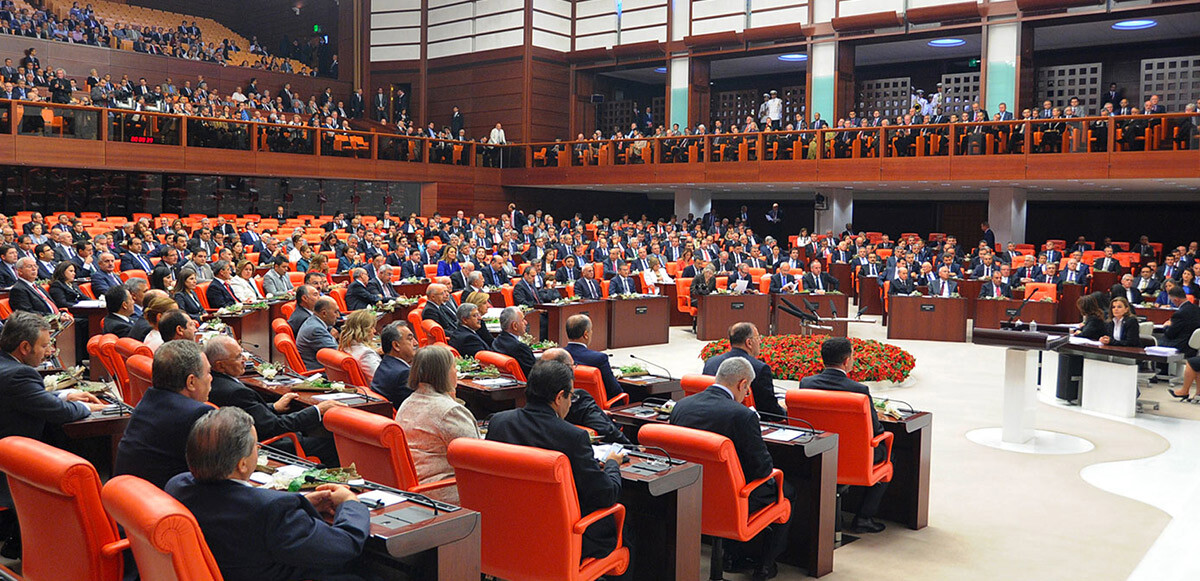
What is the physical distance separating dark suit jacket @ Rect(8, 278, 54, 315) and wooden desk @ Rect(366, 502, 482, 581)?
→ 6.67 m

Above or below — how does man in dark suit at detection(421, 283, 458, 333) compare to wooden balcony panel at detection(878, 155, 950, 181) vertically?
below

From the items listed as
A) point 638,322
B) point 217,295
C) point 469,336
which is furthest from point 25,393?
point 638,322

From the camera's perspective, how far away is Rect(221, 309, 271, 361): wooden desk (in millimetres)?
9062

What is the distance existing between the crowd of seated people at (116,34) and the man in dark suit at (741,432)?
69.1ft

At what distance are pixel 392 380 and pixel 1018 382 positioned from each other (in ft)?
15.8

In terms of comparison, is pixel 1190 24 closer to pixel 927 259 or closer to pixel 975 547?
pixel 927 259

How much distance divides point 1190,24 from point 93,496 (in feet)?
72.4

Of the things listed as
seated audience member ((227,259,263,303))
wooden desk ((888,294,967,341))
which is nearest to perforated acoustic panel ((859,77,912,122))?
wooden desk ((888,294,967,341))

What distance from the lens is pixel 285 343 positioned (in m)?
6.55

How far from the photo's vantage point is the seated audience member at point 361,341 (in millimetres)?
6141

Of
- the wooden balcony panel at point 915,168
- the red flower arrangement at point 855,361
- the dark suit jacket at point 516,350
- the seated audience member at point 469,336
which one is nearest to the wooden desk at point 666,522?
the dark suit jacket at point 516,350

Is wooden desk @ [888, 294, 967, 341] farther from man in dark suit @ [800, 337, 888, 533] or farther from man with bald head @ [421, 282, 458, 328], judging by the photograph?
man in dark suit @ [800, 337, 888, 533]

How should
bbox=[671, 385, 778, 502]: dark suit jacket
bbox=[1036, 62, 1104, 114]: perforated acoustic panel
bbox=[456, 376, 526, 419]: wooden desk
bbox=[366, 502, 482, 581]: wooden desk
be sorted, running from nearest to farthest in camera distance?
1. bbox=[366, 502, 482, 581]: wooden desk
2. bbox=[671, 385, 778, 502]: dark suit jacket
3. bbox=[456, 376, 526, 419]: wooden desk
4. bbox=[1036, 62, 1104, 114]: perforated acoustic panel

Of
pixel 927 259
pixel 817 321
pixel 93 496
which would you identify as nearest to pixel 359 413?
pixel 93 496
